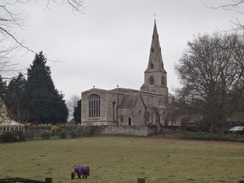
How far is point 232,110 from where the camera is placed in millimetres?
43875

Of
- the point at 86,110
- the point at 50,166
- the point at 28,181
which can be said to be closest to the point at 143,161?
the point at 50,166

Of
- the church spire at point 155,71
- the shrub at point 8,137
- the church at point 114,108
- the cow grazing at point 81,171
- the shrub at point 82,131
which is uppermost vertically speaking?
the church spire at point 155,71

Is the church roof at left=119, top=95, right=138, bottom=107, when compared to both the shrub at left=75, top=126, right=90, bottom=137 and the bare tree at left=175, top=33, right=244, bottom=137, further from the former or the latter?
the bare tree at left=175, top=33, right=244, bottom=137

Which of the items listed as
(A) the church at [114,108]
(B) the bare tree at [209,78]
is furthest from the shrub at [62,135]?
(A) the church at [114,108]

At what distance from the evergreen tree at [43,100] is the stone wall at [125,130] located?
20887 millimetres

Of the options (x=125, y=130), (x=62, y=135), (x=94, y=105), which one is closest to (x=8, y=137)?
(x=62, y=135)

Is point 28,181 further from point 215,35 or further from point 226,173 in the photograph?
point 215,35

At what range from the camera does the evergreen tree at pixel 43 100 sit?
73062 mm

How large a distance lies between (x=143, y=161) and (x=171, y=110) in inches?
1032

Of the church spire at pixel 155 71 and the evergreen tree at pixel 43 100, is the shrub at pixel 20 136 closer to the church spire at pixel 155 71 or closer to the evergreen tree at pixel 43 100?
the evergreen tree at pixel 43 100

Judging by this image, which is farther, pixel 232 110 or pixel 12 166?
pixel 232 110

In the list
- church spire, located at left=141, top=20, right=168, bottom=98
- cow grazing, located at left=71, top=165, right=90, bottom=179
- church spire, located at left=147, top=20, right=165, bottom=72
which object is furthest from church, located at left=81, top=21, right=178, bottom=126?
cow grazing, located at left=71, top=165, right=90, bottom=179

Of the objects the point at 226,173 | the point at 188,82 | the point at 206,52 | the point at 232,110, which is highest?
the point at 206,52

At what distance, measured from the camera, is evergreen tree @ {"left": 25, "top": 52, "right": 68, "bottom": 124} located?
240 ft
